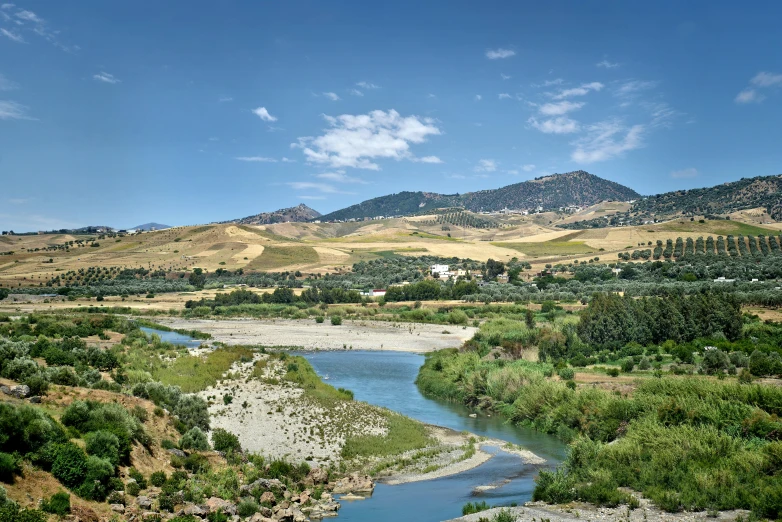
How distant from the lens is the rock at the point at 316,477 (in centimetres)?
2546

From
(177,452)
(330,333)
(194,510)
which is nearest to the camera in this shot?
(194,510)

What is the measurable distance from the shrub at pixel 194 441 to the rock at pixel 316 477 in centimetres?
462

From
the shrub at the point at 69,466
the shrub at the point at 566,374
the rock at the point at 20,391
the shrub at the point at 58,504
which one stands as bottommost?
the shrub at the point at 566,374

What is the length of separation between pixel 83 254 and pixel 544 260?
384ft

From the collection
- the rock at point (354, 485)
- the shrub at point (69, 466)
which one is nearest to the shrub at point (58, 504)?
the shrub at point (69, 466)

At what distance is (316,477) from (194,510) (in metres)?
7.35

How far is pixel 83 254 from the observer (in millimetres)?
160250

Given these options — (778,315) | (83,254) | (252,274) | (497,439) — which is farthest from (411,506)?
(83,254)

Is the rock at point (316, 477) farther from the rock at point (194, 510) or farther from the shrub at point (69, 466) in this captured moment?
the shrub at point (69, 466)

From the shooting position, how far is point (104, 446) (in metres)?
20.2

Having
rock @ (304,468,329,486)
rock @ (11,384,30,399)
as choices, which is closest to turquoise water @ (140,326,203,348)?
rock @ (11,384,30,399)

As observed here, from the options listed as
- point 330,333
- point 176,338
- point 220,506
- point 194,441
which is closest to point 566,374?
point 194,441

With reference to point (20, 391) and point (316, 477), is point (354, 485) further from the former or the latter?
point (20, 391)

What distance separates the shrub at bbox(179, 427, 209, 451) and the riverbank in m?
42.2
